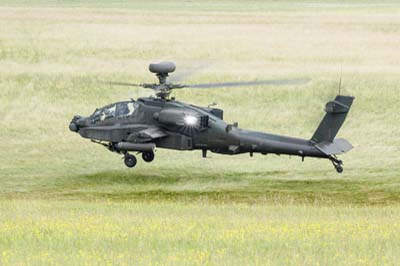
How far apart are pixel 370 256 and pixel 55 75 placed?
124ft

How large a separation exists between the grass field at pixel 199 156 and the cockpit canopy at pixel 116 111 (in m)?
1.96

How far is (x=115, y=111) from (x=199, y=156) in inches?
208

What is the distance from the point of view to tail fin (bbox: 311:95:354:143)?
32719 millimetres

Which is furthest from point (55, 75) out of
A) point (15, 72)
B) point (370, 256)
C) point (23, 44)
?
point (370, 256)

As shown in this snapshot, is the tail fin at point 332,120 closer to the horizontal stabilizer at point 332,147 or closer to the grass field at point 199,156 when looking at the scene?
the horizontal stabilizer at point 332,147

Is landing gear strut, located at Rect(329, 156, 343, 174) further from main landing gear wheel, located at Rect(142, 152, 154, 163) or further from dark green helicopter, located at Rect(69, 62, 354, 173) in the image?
main landing gear wheel, located at Rect(142, 152, 154, 163)

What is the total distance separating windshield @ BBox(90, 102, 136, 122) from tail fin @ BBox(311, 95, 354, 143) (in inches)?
219

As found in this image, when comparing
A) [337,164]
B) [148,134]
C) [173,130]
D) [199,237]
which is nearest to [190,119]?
[173,130]

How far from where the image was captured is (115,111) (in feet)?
115

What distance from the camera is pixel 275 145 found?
108ft

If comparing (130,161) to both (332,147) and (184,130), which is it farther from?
(332,147)

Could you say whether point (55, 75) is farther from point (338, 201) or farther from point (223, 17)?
point (223, 17)

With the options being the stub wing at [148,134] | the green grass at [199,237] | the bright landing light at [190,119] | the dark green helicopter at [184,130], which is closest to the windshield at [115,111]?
the dark green helicopter at [184,130]

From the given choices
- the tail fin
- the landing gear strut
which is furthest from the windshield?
the landing gear strut
